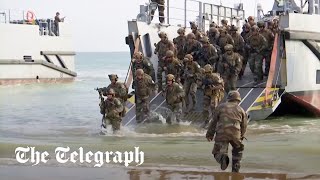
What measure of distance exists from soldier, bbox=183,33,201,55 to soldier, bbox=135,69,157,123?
1.63 m

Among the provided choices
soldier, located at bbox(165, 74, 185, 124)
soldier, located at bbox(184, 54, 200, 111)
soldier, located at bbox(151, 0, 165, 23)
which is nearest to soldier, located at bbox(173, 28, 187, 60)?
soldier, located at bbox(184, 54, 200, 111)

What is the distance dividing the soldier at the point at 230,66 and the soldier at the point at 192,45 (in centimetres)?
94

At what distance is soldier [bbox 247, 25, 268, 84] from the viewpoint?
40.4 feet

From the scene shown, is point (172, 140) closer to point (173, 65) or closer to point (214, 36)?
point (173, 65)

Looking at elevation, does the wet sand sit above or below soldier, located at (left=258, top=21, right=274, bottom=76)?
below

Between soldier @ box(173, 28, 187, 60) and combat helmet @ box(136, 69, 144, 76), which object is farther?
soldier @ box(173, 28, 187, 60)

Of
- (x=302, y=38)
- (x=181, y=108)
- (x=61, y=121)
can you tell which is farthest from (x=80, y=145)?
(x=302, y=38)

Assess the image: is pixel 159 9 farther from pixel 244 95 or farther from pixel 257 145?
pixel 257 145

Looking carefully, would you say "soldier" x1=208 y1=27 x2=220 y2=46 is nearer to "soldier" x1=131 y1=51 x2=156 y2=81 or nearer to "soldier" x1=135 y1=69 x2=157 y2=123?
"soldier" x1=131 y1=51 x2=156 y2=81

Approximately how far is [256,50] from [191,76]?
1835 mm

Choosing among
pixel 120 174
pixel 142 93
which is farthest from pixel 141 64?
pixel 120 174

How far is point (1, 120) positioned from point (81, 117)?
2067mm

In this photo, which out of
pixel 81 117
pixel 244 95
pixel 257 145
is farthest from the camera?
pixel 81 117

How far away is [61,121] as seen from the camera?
14.3 m
